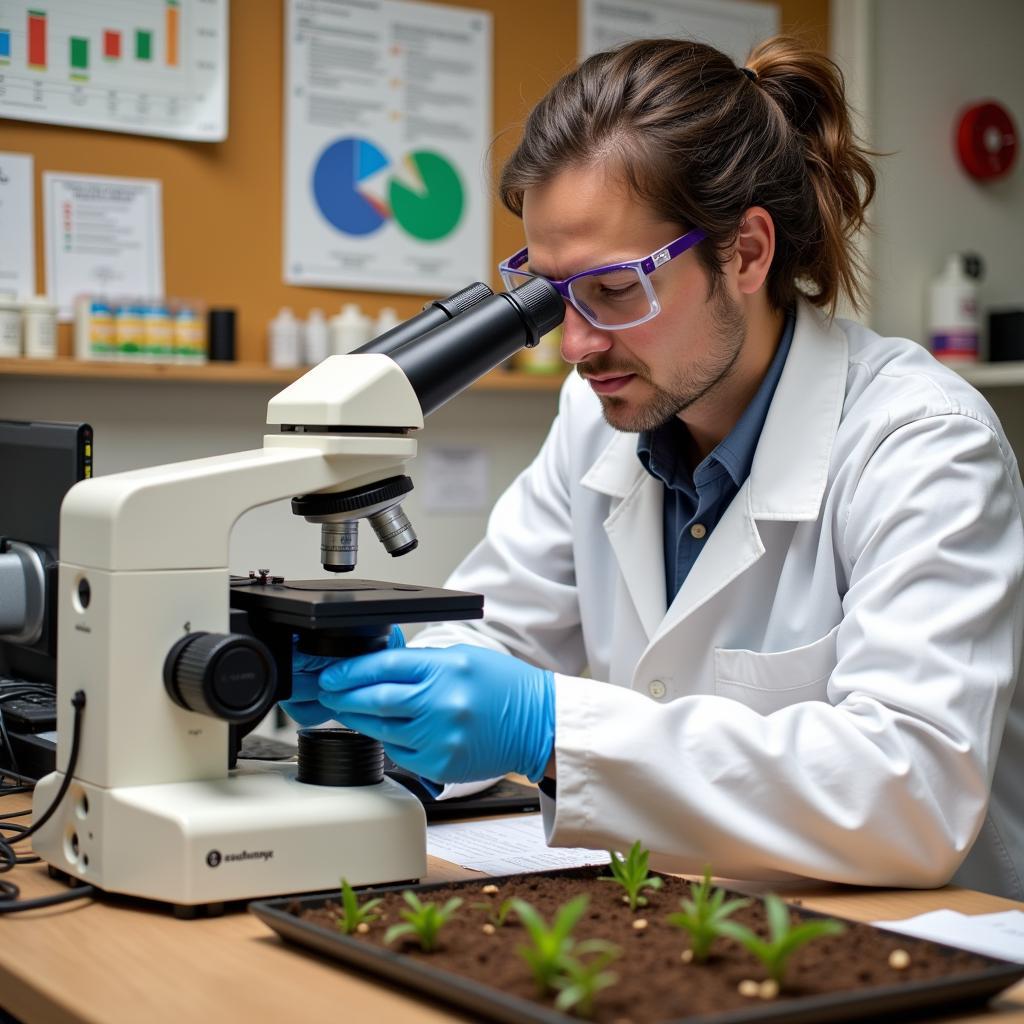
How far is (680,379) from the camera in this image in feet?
4.93

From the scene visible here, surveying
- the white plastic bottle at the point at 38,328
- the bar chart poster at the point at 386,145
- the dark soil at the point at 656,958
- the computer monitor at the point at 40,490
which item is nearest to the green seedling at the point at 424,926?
the dark soil at the point at 656,958

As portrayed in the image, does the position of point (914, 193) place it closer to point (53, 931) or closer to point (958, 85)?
point (958, 85)

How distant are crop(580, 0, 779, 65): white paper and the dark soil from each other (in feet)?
7.98

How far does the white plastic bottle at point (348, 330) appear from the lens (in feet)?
8.65

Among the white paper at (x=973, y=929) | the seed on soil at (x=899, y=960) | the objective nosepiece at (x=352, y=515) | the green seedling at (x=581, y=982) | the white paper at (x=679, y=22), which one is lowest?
the white paper at (x=973, y=929)

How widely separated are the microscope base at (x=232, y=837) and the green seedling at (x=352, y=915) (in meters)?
0.13

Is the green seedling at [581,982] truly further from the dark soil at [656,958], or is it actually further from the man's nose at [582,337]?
the man's nose at [582,337]

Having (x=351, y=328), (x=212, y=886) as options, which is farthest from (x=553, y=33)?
(x=212, y=886)

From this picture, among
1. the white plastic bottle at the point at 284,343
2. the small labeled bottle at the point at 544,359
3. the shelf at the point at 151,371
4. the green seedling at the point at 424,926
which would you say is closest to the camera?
the green seedling at the point at 424,926

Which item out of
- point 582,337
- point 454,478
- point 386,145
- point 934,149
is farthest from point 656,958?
point 934,149

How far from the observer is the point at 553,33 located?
2955 mm

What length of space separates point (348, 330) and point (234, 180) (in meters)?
0.37

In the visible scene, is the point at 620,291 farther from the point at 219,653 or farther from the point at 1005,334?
the point at 1005,334

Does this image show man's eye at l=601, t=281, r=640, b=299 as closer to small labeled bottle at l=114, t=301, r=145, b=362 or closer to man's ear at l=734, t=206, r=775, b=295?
man's ear at l=734, t=206, r=775, b=295
